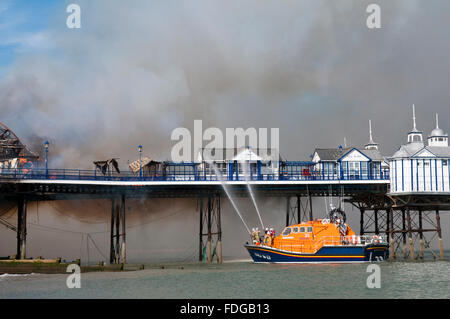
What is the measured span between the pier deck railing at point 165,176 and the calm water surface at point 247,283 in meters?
14.2

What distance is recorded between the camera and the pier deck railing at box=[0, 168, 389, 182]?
73625 mm

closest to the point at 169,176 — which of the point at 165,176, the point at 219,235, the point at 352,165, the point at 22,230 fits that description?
the point at 165,176

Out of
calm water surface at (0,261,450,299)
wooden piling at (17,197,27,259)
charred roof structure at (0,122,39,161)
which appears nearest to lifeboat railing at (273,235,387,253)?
calm water surface at (0,261,450,299)

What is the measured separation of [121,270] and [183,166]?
2213 cm

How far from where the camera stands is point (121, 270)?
6588 cm

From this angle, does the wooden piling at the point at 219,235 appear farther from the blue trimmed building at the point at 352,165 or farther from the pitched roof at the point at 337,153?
the pitched roof at the point at 337,153

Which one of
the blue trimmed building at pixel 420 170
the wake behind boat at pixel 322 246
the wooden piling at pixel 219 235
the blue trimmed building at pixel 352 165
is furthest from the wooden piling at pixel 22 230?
the blue trimmed building at pixel 420 170

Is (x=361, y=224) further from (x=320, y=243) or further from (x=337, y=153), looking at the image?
(x=320, y=243)

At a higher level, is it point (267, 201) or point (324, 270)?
point (267, 201)

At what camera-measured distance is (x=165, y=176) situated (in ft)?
267

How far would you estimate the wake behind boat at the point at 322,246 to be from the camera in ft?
230

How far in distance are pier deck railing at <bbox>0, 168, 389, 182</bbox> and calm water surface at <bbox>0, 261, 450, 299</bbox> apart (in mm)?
14176

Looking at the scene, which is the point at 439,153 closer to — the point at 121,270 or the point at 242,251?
the point at 121,270
